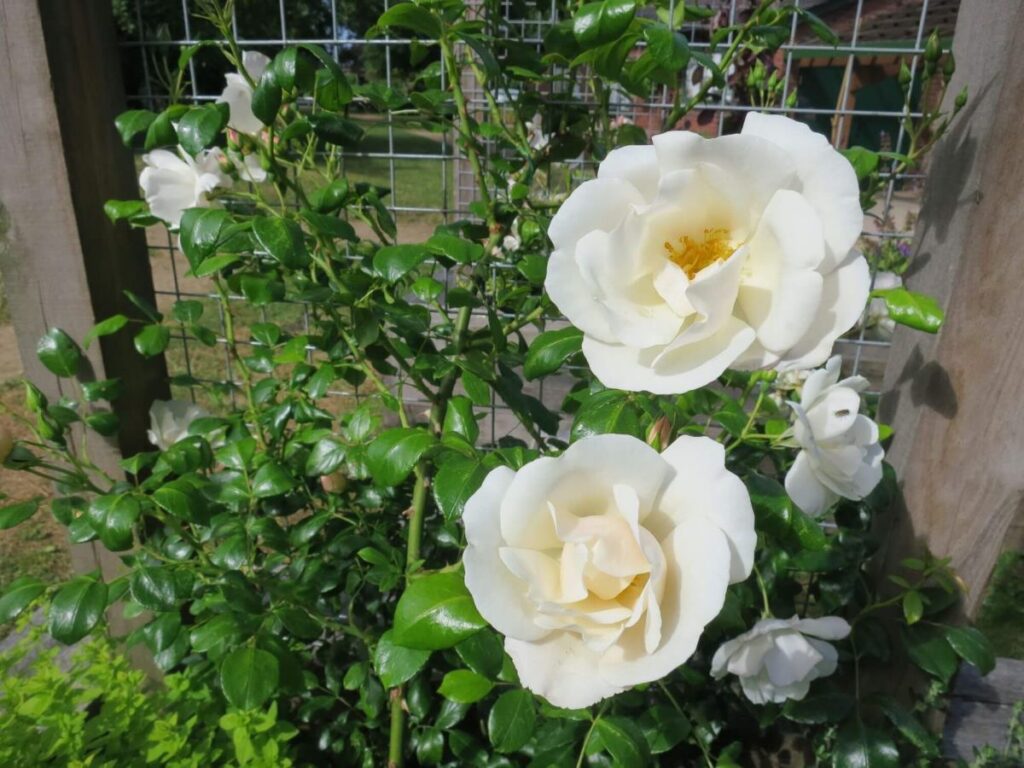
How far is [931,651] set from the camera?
3.81 ft

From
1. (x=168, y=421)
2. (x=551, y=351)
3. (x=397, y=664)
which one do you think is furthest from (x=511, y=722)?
(x=168, y=421)

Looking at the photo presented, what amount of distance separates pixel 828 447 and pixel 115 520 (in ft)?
3.05

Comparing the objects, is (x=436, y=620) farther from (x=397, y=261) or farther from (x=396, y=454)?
(x=397, y=261)

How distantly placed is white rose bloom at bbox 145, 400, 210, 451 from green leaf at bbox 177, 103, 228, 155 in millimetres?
741

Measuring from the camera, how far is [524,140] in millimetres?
1253

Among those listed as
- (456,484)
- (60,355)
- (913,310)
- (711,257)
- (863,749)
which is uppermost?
(711,257)

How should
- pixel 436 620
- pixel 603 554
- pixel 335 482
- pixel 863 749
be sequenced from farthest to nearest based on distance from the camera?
pixel 335 482
pixel 863 749
pixel 436 620
pixel 603 554

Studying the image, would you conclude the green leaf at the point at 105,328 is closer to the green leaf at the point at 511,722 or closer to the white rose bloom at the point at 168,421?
the white rose bloom at the point at 168,421

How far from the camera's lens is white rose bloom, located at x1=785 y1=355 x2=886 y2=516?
80cm

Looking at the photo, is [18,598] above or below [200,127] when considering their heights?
below

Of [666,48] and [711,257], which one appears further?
[666,48]

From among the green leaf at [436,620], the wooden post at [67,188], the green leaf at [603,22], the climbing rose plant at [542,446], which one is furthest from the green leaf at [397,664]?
the wooden post at [67,188]

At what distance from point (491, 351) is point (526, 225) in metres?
0.24

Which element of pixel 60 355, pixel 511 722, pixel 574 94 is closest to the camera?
pixel 511 722
